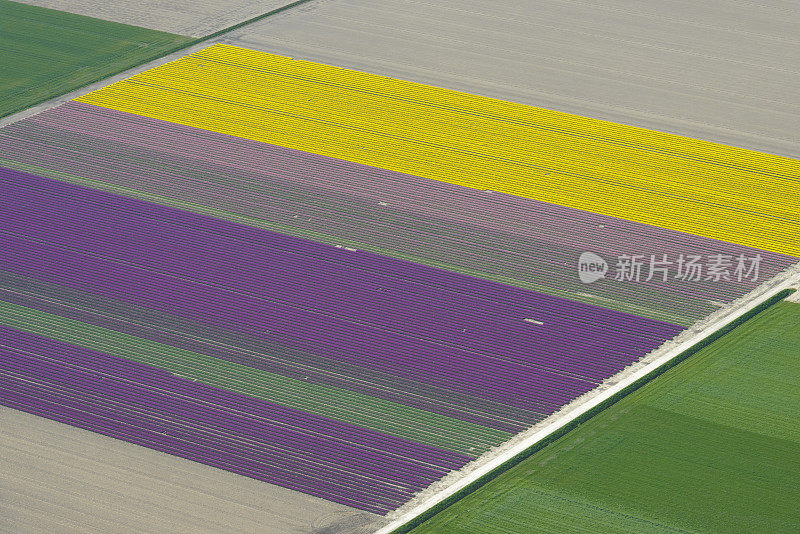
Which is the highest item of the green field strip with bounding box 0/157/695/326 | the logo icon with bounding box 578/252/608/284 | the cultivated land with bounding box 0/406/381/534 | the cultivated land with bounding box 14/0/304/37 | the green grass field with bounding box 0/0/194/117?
the cultivated land with bounding box 14/0/304/37

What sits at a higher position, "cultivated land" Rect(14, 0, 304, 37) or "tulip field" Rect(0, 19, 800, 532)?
"cultivated land" Rect(14, 0, 304, 37)

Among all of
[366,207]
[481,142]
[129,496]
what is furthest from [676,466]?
[481,142]

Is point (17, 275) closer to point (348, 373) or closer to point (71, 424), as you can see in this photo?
point (71, 424)

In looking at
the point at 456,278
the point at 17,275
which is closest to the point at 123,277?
the point at 17,275

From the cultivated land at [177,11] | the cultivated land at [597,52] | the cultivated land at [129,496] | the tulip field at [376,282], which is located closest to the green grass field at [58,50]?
the tulip field at [376,282]

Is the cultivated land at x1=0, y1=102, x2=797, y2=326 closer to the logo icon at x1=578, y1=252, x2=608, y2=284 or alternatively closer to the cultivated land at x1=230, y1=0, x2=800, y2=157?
the logo icon at x1=578, y1=252, x2=608, y2=284

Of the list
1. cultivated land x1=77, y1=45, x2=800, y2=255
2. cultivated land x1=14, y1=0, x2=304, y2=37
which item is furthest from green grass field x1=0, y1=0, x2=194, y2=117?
cultivated land x1=77, y1=45, x2=800, y2=255

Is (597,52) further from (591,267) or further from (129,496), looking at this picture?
(129,496)

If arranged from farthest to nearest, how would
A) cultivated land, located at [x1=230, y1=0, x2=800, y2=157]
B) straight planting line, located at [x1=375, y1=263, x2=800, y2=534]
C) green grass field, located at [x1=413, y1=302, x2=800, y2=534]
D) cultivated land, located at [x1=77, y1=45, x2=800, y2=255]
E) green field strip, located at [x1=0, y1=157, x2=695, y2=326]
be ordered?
cultivated land, located at [x1=230, y1=0, x2=800, y2=157], cultivated land, located at [x1=77, y1=45, x2=800, y2=255], green field strip, located at [x1=0, y1=157, x2=695, y2=326], straight planting line, located at [x1=375, y1=263, x2=800, y2=534], green grass field, located at [x1=413, y1=302, x2=800, y2=534]
